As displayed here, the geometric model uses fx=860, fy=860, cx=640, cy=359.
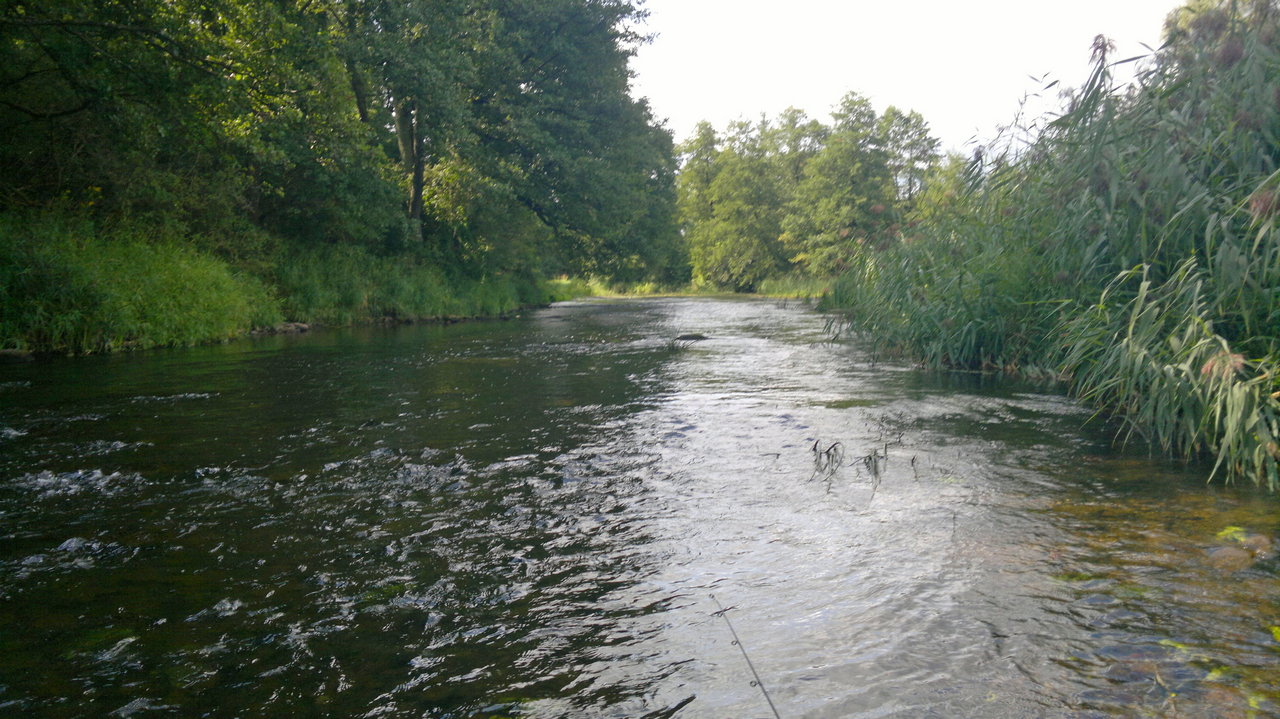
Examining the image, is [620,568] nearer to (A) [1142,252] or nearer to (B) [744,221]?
(A) [1142,252]

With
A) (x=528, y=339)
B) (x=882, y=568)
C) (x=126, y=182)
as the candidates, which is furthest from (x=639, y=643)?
(x=126, y=182)

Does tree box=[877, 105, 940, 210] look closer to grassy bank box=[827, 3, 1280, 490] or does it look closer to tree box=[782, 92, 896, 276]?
tree box=[782, 92, 896, 276]

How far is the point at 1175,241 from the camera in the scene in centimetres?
583

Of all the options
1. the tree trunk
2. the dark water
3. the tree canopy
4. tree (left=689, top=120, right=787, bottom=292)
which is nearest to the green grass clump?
the tree canopy

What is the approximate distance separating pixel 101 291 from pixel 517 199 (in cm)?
1696

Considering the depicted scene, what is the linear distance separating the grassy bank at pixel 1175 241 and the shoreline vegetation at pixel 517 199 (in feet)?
0.09

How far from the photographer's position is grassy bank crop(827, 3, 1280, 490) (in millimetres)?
4988

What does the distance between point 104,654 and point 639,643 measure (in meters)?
1.78

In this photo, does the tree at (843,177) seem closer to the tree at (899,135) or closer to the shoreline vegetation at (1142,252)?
the tree at (899,135)

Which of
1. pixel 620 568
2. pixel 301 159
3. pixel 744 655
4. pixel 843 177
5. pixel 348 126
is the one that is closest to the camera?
pixel 744 655

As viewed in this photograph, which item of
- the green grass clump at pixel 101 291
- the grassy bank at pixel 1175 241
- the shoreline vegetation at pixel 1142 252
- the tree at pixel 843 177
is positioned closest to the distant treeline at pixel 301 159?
the green grass clump at pixel 101 291

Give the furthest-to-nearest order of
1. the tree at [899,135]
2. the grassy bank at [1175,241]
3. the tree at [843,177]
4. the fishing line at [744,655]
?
1. the tree at [899,135]
2. the tree at [843,177]
3. the grassy bank at [1175,241]
4. the fishing line at [744,655]

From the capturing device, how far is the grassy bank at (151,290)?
40.0 feet

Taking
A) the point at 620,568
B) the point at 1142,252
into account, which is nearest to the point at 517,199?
the point at 1142,252
